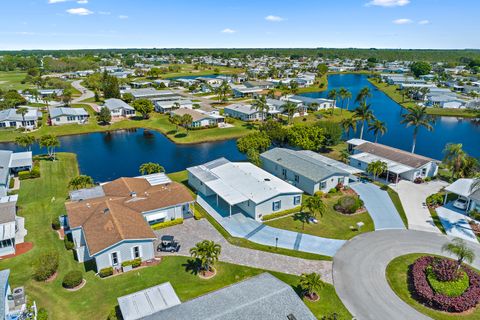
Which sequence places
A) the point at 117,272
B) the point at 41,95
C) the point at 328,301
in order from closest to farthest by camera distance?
the point at 328,301
the point at 117,272
the point at 41,95

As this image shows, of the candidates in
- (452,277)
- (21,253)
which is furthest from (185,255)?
(452,277)

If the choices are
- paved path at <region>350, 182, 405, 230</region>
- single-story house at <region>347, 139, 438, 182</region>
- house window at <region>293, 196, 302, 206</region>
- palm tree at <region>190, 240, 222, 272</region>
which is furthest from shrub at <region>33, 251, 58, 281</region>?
single-story house at <region>347, 139, 438, 182</region>

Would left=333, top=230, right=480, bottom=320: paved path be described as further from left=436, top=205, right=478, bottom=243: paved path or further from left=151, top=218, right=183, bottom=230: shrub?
left=151, top=218, right=183, bottom=230: shrub

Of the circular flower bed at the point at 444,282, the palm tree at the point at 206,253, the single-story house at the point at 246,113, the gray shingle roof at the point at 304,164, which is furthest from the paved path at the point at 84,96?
the circular flower bed at the point at 444,282

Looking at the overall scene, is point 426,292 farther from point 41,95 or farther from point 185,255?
point 41,95

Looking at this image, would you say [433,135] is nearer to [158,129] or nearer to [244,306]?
[158,129]

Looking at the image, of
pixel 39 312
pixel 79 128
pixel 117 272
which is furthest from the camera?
pixel 79 128
